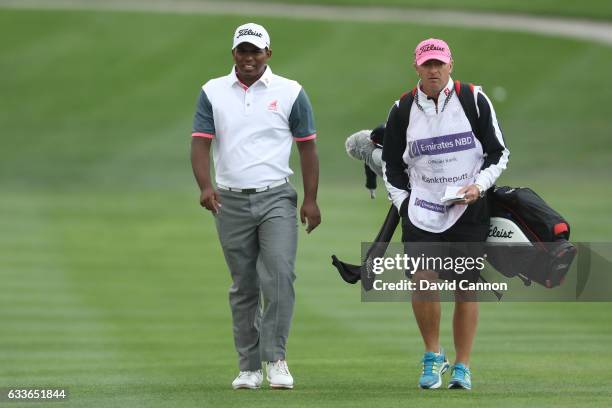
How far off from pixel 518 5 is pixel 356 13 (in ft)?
14.9

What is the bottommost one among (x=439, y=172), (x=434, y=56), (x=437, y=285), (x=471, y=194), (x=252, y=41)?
(x=437, y=285)

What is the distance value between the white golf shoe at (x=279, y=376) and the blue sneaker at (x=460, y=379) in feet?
2.96

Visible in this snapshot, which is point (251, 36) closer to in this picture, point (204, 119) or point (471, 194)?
point (204, 119)

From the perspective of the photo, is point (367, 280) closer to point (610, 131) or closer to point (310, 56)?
point (610, 131)

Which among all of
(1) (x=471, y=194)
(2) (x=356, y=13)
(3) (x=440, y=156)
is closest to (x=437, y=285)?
(1) (x=471, y=194)

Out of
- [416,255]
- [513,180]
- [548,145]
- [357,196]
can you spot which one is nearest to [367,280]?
[416,255]

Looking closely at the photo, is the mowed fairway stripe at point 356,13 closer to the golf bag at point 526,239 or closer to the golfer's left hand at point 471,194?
the golf bag at point 526,239

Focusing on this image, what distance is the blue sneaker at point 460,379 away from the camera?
28.1 ft

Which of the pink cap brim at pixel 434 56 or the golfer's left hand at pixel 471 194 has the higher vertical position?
the pink cap brim at pixel 434 56

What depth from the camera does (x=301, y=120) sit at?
29.1 ft

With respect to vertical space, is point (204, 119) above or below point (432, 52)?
below

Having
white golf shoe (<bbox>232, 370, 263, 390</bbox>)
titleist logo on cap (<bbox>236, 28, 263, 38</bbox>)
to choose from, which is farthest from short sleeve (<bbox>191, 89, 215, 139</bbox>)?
white golf shoe (<bbox>232, 370, 263, 390</bbox>)

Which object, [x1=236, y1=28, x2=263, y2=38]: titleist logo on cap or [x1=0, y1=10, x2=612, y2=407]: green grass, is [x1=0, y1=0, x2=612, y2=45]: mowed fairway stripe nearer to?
[x1=0, y1=10, x2=612, y2=407]: green grass

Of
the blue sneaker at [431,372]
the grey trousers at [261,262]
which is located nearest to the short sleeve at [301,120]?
the grey trousers at [261,262]
